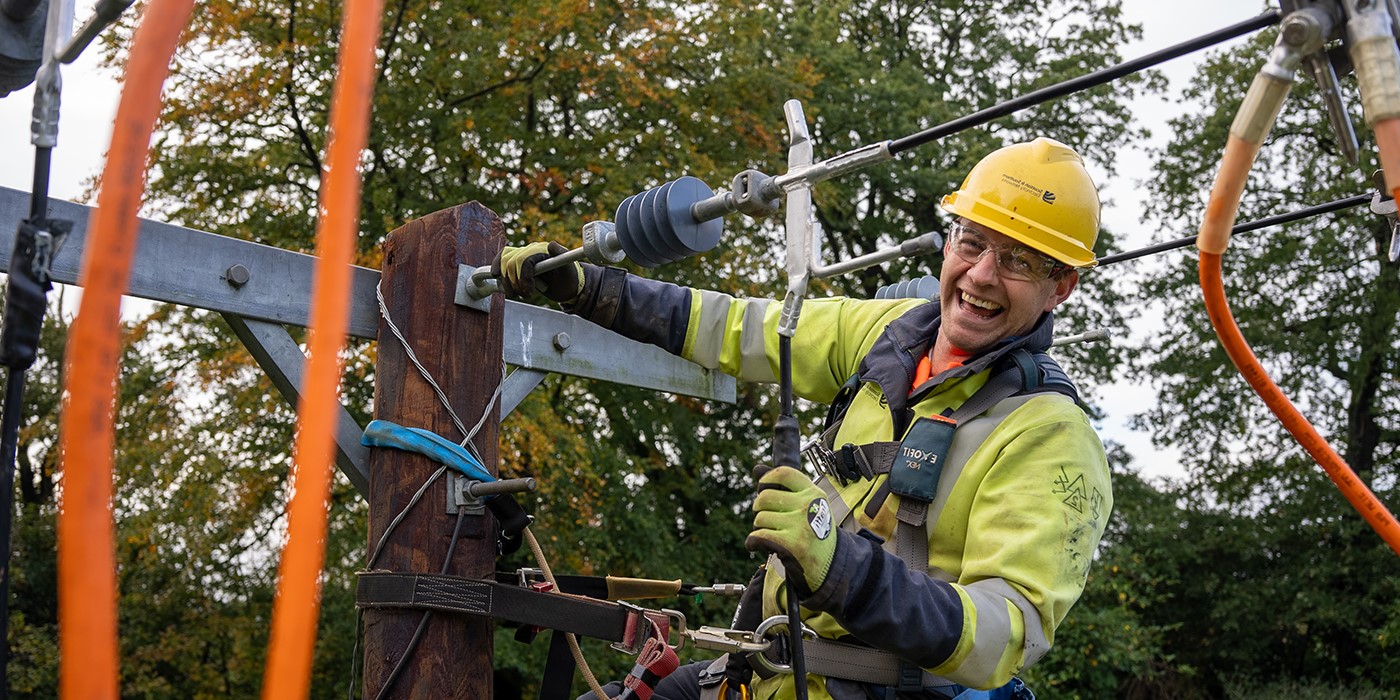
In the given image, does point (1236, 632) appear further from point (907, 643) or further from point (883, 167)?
point (907, 643)

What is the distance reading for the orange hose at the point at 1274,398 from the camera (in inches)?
81.5

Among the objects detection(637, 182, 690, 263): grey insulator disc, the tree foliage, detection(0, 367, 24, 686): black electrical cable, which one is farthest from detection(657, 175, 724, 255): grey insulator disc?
the tree foliage

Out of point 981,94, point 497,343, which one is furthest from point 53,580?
point 497,343

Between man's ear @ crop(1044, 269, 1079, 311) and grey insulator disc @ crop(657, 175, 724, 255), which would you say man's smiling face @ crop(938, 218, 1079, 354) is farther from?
grey insulator disc @ crop(657, 175, 724, 255)

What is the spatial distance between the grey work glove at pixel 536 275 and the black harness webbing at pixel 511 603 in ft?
2.47

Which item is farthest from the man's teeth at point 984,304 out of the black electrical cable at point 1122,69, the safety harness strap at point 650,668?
the safety harness strap at point 650,668

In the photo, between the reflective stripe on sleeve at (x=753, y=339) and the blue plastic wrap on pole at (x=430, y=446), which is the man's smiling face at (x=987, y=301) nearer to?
the reflective stripe on sleeve at (x=753, y=339)

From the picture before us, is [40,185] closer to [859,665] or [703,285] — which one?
[859,665]

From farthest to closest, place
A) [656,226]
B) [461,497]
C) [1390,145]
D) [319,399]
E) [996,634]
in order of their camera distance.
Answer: [461,497]
[656,226]
[996,634]
[1390,145]
[319,399]

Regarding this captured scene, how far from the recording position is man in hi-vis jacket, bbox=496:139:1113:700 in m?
2.54

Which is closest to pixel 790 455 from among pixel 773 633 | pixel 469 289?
pixel 773 633

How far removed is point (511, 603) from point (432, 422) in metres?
0.51

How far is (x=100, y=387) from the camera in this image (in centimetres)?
116

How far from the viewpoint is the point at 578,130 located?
12594mm
